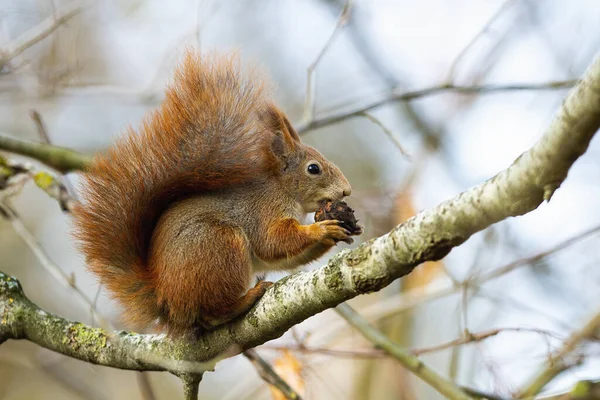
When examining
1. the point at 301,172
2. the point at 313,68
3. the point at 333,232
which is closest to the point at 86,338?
the point at 333,232

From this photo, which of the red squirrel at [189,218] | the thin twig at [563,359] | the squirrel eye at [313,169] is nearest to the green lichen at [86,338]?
the red squirrel at [189,218]

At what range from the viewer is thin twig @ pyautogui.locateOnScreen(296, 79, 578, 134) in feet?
8.09

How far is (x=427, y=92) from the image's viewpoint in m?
2.68

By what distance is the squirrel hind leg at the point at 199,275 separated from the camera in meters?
1.79

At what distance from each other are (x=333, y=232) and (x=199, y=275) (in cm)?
42

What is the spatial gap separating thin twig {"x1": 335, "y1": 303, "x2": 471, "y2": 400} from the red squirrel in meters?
0.39

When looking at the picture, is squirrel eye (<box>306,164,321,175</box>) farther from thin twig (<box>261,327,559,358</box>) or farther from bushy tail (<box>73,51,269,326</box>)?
thin twig (<box>261,327,559,358</box>)

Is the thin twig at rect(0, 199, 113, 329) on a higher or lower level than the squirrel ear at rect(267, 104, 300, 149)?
lower

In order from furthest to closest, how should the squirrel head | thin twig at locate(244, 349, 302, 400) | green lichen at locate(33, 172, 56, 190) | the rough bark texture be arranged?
green lichen at locate(33, 172, 56, 190) < the squirrel head < thin twig at locate(244, 349, 302, 400) < the rough bark texture

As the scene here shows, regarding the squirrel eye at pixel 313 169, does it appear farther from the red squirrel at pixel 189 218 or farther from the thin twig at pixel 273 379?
the thin twig at pixel 273 379

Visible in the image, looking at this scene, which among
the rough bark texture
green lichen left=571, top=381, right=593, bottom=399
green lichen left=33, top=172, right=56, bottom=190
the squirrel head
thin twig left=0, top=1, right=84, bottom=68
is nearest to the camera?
the rough bark texture

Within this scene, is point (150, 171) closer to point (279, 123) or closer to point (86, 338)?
point (86, 338)

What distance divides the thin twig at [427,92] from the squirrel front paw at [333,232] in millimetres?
931

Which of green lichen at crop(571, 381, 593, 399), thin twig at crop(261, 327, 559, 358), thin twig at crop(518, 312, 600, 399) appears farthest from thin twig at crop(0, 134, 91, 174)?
green lichen at crop(571, 381, 593, 399)
